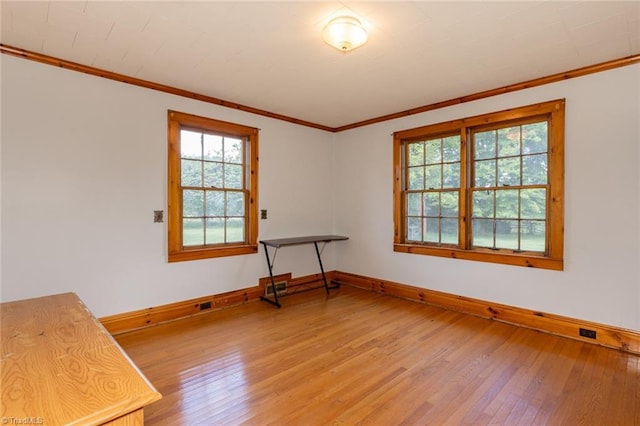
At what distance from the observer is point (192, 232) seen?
3.73m

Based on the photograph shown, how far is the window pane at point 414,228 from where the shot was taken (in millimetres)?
4309

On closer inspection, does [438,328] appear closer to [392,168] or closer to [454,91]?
[392,168]

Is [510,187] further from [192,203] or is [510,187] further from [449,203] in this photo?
[192,203]

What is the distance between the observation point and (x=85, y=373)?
1.11 m

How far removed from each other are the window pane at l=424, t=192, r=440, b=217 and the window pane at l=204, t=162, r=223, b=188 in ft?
8.66

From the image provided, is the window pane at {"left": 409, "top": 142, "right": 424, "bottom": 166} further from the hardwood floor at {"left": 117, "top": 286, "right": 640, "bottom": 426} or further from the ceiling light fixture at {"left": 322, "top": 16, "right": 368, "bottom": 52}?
the ceiling light fixture at {"left": 322, "top": 16, "right": 368, "bottom": 52}

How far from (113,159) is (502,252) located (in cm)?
412

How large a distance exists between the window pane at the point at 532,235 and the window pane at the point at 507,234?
6 centimetres

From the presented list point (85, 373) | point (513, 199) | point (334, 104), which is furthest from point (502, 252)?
point (85, 373)

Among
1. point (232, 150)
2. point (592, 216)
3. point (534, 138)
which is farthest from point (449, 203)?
point (232, 150)

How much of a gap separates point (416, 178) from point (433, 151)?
408 millimetres

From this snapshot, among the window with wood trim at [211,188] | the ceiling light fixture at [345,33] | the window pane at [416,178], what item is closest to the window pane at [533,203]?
the window pane at [416,178]

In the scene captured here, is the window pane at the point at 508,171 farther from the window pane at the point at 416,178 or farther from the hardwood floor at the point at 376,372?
the hardwood floor at the point at 376,372

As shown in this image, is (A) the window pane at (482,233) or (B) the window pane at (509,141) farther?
(A) the window pane at (482,233)
